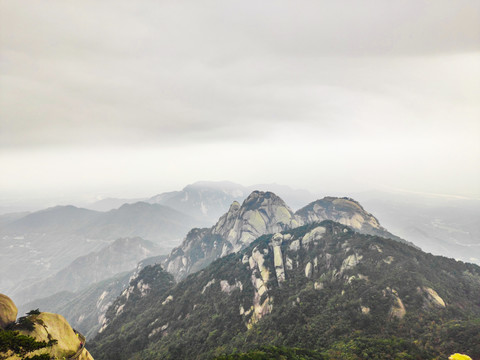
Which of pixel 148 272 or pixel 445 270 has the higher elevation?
pixel 445 270

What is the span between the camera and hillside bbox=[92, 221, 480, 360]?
60.5 meters

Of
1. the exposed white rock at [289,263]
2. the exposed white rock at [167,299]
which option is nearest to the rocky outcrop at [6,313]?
the exposed white rock at [289,263]

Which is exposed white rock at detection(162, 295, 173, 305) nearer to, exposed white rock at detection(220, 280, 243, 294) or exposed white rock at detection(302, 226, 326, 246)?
exposed white rock at detection(220, 280, 243, 294)

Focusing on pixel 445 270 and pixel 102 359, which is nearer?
pixel 445 270

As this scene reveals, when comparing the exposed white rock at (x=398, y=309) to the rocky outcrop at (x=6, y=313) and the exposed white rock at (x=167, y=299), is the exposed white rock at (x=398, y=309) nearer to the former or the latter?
the rocky outcrop at (x=6, y=313)

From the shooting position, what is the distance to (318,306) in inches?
3334

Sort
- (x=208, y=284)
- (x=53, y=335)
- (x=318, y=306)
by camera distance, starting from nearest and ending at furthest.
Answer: (x=53, y=335) → (x=318, y=306) → (x=208, y=284)

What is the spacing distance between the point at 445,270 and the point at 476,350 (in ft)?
187

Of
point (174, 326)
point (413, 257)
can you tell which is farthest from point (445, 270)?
point (174, 326)

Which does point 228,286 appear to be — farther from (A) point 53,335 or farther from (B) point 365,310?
(A) point 53,335

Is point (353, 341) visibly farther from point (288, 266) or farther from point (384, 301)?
point (288, 266)

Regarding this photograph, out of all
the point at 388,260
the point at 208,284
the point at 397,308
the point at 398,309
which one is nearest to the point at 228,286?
the point at 208,284

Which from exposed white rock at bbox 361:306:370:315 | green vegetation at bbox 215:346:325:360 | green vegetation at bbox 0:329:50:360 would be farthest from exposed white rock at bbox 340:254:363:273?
green vegetation at bbox 0:329:50:360

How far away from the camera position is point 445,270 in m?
90.9
